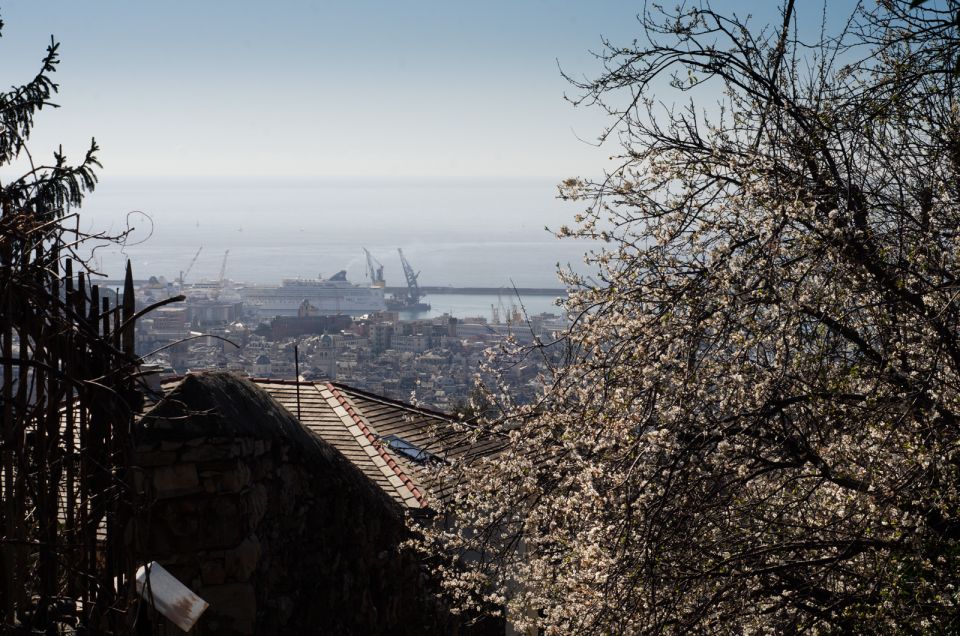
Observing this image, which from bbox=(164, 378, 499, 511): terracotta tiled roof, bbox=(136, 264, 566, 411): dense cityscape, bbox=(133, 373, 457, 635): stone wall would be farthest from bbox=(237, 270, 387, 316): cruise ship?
bbox=(133, 373, 457, 635): stone wall

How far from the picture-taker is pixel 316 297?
9688cm

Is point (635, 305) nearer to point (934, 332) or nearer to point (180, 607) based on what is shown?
point (934, 332)

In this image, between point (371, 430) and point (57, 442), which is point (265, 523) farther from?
point (371, 430)

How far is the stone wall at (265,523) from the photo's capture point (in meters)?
4.70

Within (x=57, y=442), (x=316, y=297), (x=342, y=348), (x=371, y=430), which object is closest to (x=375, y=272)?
(x=316, y=297)

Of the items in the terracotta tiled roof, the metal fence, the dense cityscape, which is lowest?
the dense cityscape

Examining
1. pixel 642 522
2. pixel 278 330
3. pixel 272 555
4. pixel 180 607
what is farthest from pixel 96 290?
pixel 278 330

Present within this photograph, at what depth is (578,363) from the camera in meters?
5.96

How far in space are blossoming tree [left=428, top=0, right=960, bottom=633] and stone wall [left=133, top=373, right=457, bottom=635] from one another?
123 cm

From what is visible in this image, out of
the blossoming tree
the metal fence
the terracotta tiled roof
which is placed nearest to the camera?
the metal fence

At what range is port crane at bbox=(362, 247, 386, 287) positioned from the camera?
10594 cm

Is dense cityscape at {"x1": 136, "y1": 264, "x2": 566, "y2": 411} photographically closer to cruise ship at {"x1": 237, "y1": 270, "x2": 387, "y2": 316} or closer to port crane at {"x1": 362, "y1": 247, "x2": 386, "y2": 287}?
cruise ship at {"x1": 237, "y1": 270, "x2": 387, "y2": 316}

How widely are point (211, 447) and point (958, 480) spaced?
3654mm

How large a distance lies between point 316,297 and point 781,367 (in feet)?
308
